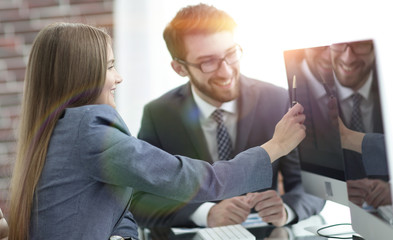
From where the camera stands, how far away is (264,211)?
5.10ft

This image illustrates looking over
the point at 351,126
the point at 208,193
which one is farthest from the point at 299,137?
the point at 208,193

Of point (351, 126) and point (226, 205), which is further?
point (226, 205)

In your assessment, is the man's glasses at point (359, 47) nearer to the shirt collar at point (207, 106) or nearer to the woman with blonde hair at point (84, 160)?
the woman with blonde hair at point (84, 160)

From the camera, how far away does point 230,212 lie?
1.57 meters

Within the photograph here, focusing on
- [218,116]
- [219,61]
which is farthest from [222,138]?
[219,61]

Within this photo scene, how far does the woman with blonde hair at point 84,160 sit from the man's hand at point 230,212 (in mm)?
393

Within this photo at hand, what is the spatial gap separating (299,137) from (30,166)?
0.67 metres

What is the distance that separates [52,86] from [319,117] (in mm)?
702

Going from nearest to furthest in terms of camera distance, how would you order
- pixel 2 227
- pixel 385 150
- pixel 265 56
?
pixel 385 150, pixel 2 227, pixel 265 56

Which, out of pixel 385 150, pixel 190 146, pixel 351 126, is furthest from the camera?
pixel 190 146

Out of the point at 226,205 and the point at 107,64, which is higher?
the point at 107,64

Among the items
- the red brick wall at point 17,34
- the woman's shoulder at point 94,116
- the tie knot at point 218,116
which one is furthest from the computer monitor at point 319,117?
the red brick wall at point 17,34

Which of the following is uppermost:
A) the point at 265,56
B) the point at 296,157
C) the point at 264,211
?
the point at 265,56

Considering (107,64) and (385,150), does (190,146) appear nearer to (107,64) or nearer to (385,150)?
(107,64)
